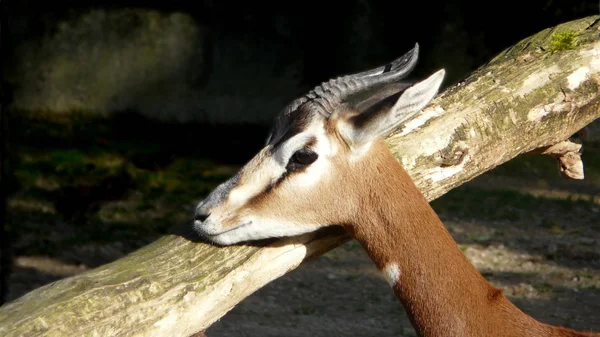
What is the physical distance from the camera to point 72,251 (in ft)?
23.7

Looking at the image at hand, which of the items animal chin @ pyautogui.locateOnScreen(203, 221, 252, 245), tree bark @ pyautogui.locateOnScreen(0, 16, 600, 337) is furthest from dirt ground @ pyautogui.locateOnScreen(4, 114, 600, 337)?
animal chin @ pyautogui.locateOnScreen(203, 221, 252, 245)

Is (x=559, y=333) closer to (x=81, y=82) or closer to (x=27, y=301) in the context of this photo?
(x=27, y=301)

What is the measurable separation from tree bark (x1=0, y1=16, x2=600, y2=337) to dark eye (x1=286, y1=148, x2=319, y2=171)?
1.16 ft

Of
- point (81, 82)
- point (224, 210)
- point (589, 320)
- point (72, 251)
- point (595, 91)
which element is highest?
point (81, 82)

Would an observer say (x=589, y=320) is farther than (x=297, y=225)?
Yes

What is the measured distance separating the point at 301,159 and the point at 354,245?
439cm

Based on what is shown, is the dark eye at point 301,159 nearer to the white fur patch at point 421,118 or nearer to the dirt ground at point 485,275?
the white fur patch at point 421,118

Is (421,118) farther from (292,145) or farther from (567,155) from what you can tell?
(567,155)

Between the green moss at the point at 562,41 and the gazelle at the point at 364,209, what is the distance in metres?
1.29

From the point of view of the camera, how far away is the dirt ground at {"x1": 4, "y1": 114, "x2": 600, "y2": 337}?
20.4 feet

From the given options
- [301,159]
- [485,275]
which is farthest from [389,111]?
[485,275]

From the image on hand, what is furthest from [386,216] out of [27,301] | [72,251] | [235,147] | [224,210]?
[235,147]

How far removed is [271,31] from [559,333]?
24.5 ft

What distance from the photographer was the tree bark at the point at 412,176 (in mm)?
3129
